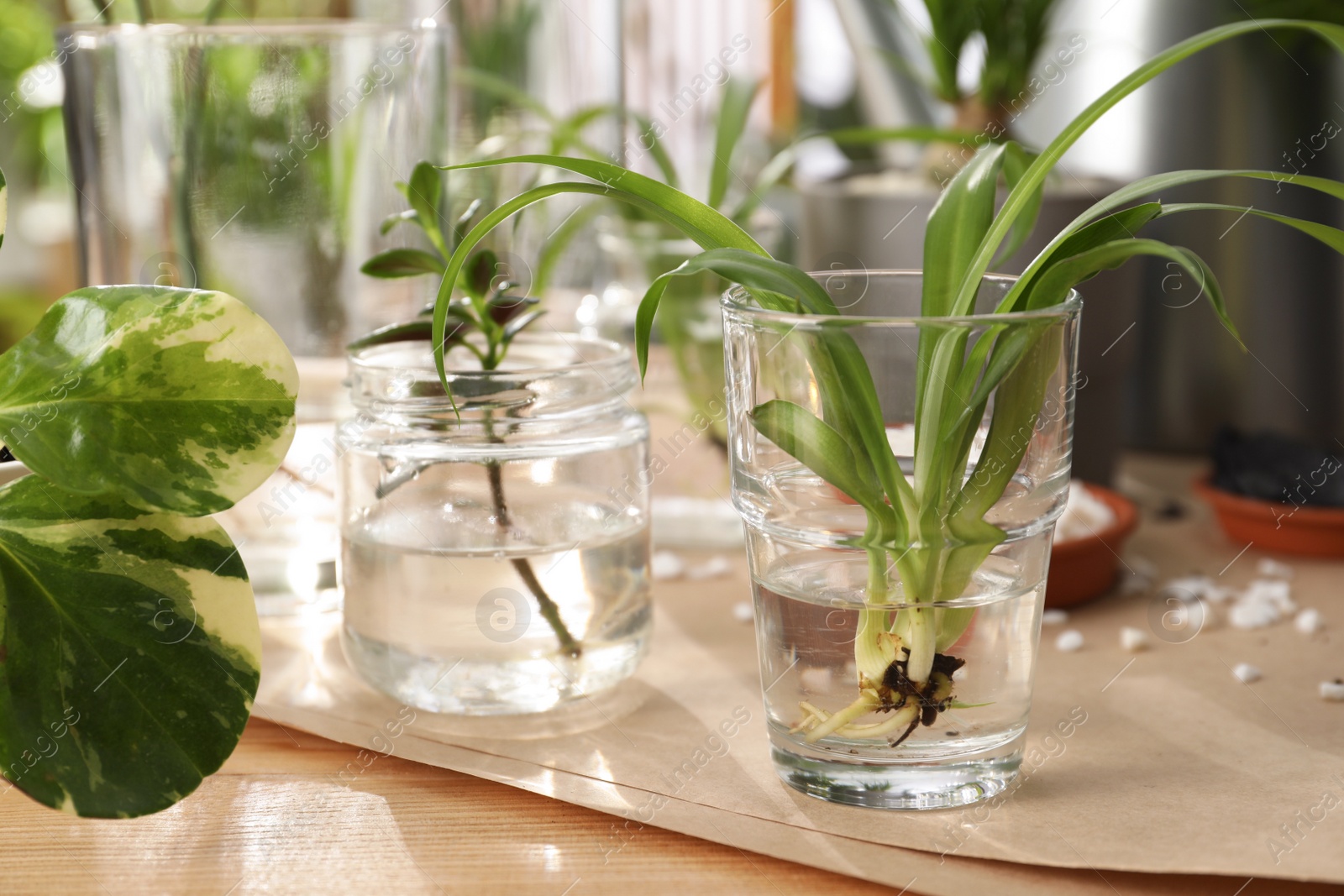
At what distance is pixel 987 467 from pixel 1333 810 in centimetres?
15

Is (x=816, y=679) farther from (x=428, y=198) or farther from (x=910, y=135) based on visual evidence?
(x=910, y=135)

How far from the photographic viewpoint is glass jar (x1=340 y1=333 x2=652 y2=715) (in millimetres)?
436

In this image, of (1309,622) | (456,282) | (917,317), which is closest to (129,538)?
(456,282)

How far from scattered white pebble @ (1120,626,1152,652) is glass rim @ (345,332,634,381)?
24 centimetres

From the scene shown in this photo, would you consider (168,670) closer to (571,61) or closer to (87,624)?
(87,624)

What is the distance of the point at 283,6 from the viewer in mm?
1156

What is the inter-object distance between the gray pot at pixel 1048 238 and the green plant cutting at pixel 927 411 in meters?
0.31

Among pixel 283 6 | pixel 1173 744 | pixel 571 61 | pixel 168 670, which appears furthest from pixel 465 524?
pixel 283 6

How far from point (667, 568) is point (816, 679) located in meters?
0.26

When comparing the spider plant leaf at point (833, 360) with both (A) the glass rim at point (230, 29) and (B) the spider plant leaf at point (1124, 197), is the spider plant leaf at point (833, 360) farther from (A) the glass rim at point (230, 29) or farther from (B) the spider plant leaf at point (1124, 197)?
(A) the glass rim at point (230, 29)

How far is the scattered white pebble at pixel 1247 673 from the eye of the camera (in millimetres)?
476

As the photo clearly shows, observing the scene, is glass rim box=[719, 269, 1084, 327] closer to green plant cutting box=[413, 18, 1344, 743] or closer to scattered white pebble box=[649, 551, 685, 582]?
green plant cutting box=[413, 18, 1344, 743]

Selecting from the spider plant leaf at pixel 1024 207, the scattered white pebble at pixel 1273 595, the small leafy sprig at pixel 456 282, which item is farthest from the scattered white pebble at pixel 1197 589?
the small leafy sprig at pixel 456 282

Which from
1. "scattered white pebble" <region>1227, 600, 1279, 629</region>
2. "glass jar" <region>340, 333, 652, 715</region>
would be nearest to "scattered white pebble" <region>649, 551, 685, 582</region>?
"glass jar" <region>340, 333, 652, 715</region>
